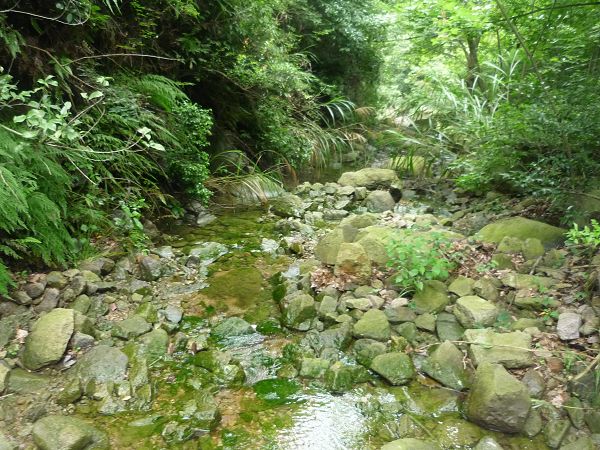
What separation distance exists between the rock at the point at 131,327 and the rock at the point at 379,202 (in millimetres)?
3988

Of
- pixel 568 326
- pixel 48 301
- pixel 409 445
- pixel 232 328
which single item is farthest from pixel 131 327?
pixel 568 326

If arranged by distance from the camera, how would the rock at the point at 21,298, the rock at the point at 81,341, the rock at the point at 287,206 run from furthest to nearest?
1. the rock at the point at 287,206
2. the rock at the point at 21,298
3. the rock at the point at 81,341

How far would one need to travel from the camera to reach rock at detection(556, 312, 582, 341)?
8.25 ft

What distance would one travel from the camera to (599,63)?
330 centimetres

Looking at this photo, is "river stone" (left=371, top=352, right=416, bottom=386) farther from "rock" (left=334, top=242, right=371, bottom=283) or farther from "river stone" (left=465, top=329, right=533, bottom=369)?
"rock" (left=334, top=242, right=371, bottom=283)

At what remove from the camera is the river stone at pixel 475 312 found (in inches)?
111

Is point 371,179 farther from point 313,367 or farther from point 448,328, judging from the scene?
point 313,367

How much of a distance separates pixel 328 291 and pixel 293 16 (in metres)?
6.97

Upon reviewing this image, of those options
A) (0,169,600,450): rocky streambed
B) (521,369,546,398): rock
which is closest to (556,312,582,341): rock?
(0,169,600,450): rocky streambed

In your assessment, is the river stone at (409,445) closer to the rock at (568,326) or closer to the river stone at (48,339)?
the rock at (568,326)

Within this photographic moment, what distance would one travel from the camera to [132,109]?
3840 mm

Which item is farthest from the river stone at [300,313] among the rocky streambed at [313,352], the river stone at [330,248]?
the river stone at [330,248]

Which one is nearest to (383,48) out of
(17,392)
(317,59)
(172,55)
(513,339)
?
(317,59)

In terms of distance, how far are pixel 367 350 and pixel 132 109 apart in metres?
2.98
